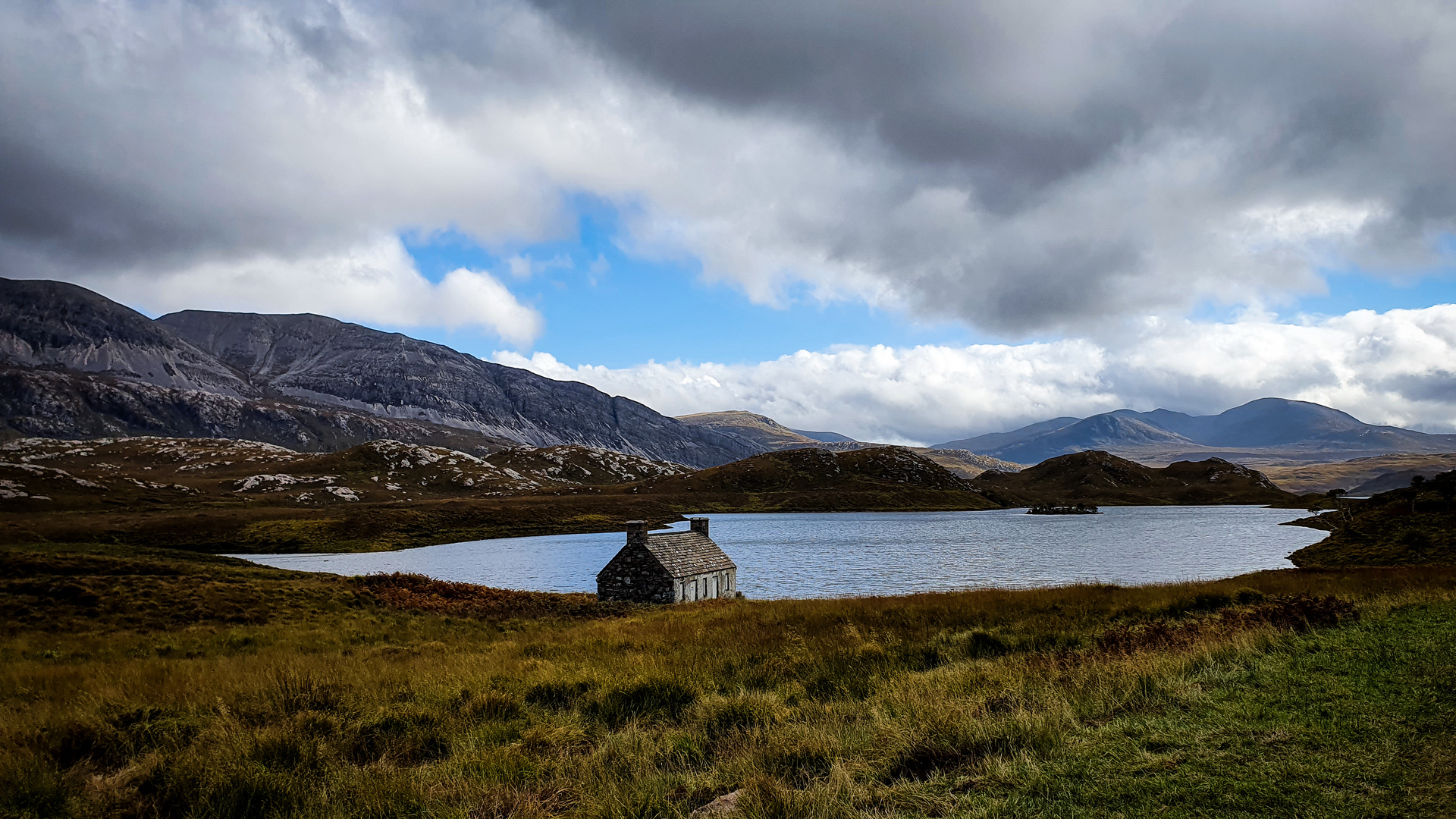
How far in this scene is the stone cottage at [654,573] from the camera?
4234cm

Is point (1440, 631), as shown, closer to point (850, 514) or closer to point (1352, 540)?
point (1352, 540)

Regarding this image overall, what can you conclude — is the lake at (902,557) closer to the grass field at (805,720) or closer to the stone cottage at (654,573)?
the stone cottage at (654,573)

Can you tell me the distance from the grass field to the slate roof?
844 inches

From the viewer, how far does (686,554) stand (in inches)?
1828

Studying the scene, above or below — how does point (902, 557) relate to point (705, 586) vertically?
below

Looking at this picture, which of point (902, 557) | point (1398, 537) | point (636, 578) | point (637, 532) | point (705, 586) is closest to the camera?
point (636, 578)

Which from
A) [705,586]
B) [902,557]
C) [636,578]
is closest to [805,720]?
[636,578]

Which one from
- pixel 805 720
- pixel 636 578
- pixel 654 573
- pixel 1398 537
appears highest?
pixel 805 720

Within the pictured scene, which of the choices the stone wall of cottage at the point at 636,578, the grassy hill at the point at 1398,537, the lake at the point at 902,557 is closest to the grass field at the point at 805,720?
the stone wall of cottage at the point at 636,578

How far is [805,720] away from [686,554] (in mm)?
35961

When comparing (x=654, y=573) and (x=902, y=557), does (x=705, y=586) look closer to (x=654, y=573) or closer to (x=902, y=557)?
(x=654, y=573)

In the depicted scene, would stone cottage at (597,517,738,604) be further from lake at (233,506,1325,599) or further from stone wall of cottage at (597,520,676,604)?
lake at (233,506,1325,599)

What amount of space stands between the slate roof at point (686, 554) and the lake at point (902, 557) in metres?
4.87

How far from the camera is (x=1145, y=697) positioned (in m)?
10.8
